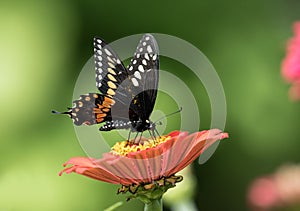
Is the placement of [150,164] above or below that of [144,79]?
below

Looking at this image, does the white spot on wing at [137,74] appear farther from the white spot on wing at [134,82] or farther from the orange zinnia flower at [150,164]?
the orange zinnia flower at [150,164]

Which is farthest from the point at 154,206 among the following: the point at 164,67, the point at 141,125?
the point at 164,67

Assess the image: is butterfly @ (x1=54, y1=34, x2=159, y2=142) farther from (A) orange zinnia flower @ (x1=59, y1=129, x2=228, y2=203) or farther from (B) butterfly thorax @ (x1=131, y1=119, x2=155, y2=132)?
(A) orange zinnia flower @ (x1=59, y1=129, x2=228, y2=203)

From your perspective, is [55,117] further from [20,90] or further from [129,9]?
[129,9]

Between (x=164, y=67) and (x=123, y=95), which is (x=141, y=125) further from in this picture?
(x=164, y=67)

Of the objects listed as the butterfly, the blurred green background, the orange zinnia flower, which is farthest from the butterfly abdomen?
the blurred green background

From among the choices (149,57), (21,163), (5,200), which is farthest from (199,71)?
(149,57)

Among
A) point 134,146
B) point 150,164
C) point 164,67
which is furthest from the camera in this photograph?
point 164,67
